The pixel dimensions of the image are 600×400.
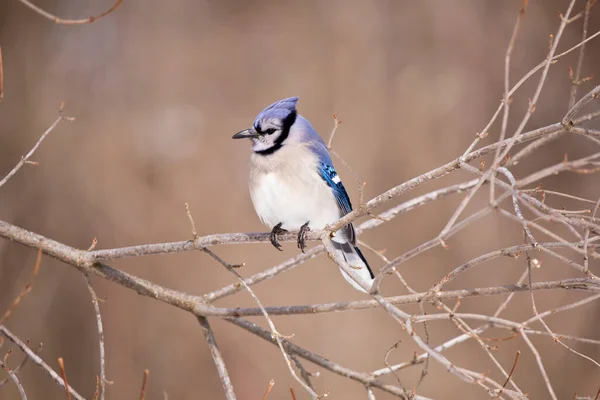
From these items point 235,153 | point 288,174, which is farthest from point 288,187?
point 235,153

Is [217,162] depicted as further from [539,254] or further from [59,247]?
[539,254]

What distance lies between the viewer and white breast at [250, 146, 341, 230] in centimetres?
198

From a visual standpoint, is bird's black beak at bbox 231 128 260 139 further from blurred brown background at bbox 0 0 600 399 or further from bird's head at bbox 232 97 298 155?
blurred brown background at bbox 0 0 600 399

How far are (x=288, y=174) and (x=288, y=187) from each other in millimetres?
45

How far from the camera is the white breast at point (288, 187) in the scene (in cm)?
198

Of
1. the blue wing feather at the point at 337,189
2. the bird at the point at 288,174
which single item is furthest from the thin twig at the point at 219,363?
the blue wing feather at the point at 337,189

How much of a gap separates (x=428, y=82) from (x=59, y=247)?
2.32m

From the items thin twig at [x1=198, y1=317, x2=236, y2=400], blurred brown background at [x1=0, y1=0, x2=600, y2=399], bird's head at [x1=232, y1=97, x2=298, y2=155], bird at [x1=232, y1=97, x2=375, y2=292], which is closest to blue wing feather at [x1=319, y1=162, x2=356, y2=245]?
bird at [x1=232, y1=97, x2=375, y2=292]

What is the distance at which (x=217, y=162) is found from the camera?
3.27 metres

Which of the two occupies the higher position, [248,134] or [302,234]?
[248,134]

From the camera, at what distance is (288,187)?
1977 mm

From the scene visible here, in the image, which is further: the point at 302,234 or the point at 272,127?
the point at 272,127

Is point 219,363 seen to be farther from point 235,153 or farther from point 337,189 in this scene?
point 235,153

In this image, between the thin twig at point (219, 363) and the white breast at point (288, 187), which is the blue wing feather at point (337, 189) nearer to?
the white breast at point (288, 187)
